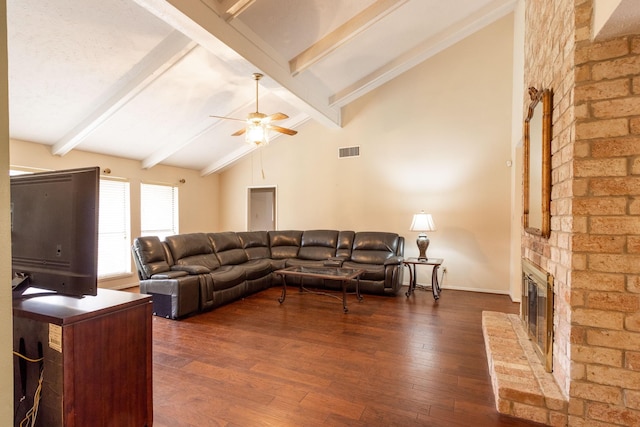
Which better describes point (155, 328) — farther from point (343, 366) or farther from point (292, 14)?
point (292, 14)

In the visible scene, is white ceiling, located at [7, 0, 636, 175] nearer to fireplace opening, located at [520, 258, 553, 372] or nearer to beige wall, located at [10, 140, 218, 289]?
beige wall, located at [10, 140, 218, 289]

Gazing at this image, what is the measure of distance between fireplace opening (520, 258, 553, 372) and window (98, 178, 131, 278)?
18.9 ft

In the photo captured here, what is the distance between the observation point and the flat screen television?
4.26ft

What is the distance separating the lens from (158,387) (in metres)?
2.19

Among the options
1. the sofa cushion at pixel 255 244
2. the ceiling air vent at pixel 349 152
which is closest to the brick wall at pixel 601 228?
the ceiling air vent at pixel 349 152

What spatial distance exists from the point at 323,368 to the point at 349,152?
4.26 m

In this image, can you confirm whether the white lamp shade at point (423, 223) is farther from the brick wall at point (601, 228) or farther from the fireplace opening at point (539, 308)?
the brick wall at point (601, 228)

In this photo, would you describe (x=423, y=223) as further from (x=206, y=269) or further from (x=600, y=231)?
(x=206, y=269)

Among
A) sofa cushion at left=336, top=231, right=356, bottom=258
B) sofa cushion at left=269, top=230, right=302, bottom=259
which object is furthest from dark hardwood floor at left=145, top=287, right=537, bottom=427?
sofa cushion at left=269, top=230, right=302, bottom=259

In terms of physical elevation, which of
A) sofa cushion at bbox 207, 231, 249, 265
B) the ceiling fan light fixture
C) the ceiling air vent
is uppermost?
the ceiling air vent

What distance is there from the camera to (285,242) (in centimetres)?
601

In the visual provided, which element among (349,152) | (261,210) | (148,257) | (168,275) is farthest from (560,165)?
(261,210)

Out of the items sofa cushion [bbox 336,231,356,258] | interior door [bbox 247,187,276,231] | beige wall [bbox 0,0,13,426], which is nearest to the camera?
beige wall [bbox 0,0,13,426]

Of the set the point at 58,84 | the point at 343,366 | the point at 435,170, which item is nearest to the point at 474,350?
the point at 343,366
